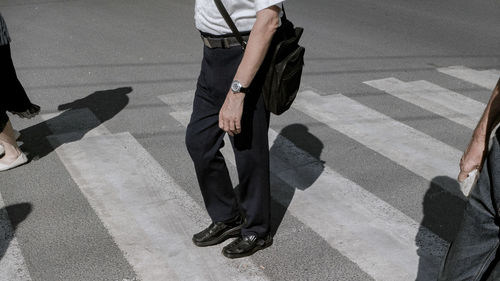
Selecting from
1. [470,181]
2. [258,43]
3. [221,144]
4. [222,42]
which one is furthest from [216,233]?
[470,181]

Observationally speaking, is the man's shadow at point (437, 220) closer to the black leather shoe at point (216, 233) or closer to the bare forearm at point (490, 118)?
the black leather shoe at point (216, 233)

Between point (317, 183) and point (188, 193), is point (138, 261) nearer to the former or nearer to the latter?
point (188, 193)

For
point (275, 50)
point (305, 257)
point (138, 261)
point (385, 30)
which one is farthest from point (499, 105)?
→ point (385, 30)

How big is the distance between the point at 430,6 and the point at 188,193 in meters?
8.56

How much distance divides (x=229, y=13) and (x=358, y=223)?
1.72 metres

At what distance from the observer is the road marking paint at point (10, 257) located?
3.73m

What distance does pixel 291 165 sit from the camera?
5.16m

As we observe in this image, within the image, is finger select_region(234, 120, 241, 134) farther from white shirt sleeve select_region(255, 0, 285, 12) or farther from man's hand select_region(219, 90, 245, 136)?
white shirt sleeve select_region(255, 0, 285, 12)

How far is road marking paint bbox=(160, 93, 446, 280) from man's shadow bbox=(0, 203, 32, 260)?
1651mm

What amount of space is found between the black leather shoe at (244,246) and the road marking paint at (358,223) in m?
0.45

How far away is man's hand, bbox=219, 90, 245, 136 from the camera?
3.34 meters

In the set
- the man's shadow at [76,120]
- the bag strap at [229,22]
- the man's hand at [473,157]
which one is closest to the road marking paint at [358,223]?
the man's hand at [473,157]

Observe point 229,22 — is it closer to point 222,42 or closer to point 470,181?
point 222,42

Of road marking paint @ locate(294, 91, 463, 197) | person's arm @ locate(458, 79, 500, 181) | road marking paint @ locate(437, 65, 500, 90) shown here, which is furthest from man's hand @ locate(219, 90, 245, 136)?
road marking paint @ locate(437, 65, 500, 90)
